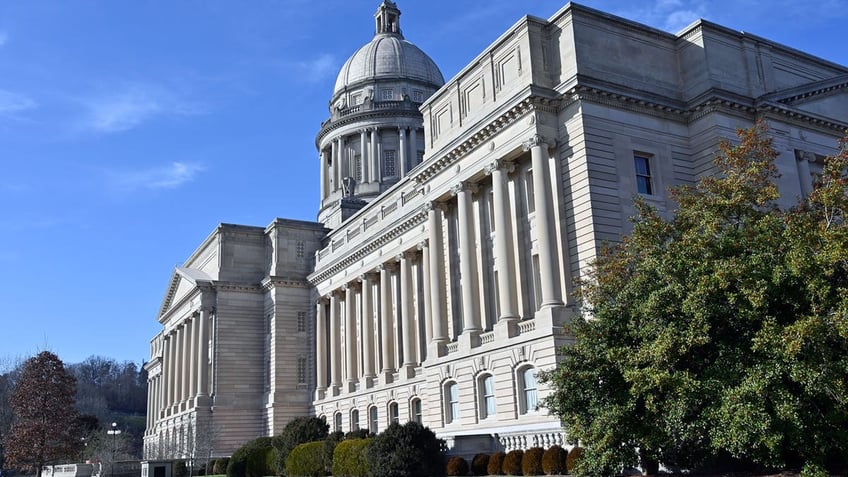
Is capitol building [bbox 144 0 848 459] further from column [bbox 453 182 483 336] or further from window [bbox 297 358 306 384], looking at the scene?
window [bbox 297 358 306 384]

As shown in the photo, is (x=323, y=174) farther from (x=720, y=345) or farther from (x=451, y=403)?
(x=720, y=345)

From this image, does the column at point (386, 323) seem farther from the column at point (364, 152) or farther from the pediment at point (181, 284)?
the column at point (364, 152)

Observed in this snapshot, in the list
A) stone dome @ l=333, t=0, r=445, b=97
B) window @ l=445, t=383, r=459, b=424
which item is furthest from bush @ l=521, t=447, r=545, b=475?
stone dome @ l=333, t=0, r=445, b=97

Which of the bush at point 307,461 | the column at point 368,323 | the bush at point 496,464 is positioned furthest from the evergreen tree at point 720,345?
the column at point 368,323

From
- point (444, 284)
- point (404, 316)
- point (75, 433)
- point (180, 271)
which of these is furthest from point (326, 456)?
point (75, 433)

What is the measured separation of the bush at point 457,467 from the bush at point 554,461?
4.18 m

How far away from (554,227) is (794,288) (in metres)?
14.2

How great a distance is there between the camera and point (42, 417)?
69750 millimetres

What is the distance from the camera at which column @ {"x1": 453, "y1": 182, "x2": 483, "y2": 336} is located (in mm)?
36969

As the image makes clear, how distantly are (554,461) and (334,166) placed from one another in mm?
62077

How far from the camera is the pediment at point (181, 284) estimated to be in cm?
6725

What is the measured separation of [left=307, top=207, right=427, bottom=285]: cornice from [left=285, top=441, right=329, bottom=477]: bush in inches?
582

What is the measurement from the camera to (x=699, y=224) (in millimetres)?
22922

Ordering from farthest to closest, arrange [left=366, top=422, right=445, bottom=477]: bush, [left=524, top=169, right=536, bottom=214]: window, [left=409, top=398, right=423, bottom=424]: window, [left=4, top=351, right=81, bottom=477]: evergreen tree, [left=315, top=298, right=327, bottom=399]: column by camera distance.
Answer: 1. [left=4, top=351, right=81, bottom=477]: evergreen tree
2. [left=315, top=298, right=327, bottom=399]: column
3. [left=409, top=398, right=423, bottom=424]: window
4. [left=524, top=169, right=536, bottom=214]: window
5. [left=366, top=422, right=445, bottom=477]: bush
